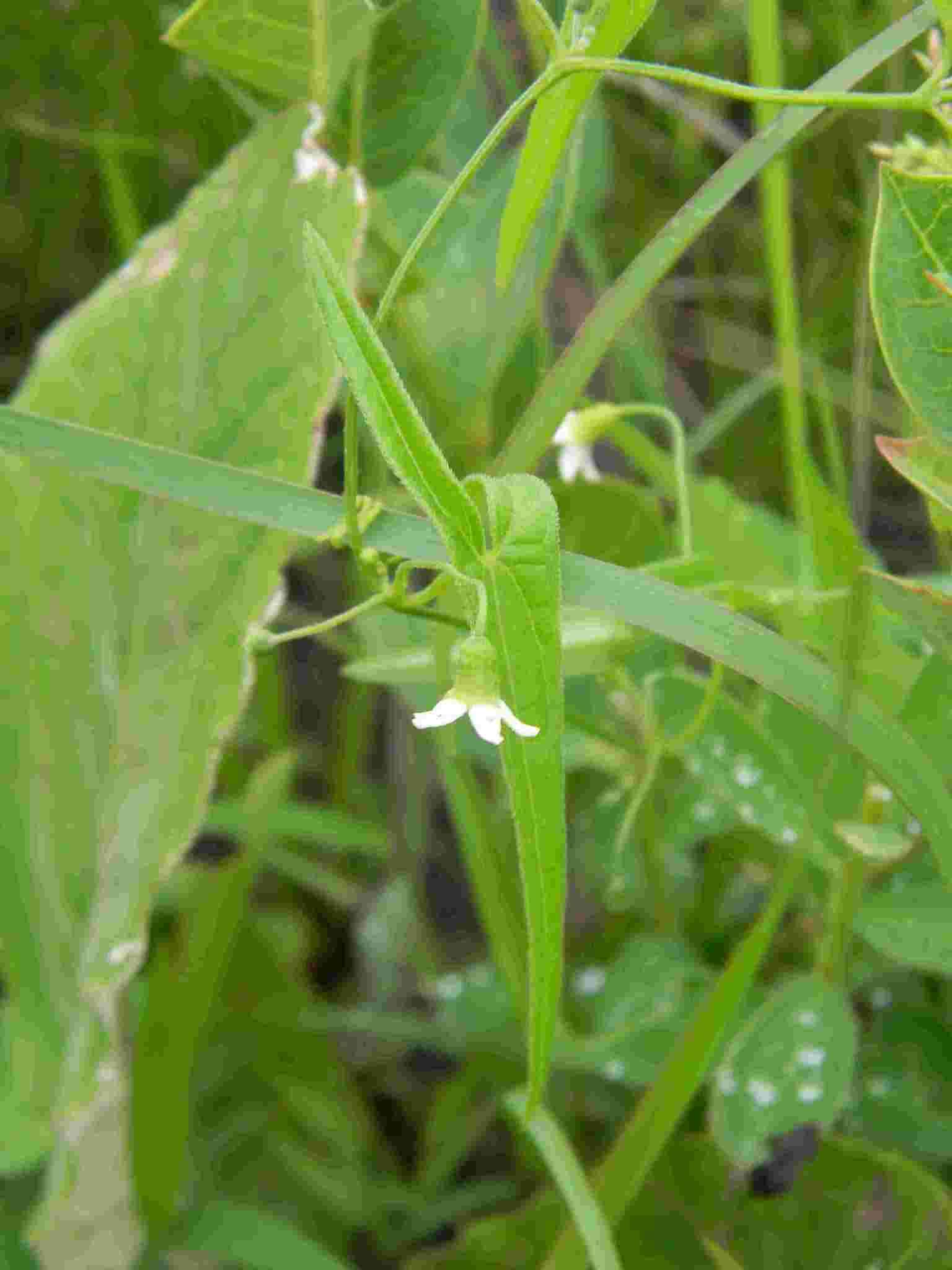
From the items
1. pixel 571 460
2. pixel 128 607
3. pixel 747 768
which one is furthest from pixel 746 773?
pixel 128 607

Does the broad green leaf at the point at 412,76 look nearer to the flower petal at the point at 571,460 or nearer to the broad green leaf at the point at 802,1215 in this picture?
the flower petal at the point at 571,460

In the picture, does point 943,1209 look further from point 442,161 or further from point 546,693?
point 442,161

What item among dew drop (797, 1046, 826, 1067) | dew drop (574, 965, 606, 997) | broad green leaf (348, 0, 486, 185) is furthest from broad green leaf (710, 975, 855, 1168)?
broad green leaf (348, 0, 486, 185)

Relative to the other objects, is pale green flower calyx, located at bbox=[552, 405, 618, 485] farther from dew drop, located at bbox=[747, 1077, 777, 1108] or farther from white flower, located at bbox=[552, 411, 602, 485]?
dew drop, located at bbox=[747, 1077, 777, 1108]

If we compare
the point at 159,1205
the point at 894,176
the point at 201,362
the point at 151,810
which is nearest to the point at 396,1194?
the point at 159,1205

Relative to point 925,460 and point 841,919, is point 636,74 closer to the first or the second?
point 925,460

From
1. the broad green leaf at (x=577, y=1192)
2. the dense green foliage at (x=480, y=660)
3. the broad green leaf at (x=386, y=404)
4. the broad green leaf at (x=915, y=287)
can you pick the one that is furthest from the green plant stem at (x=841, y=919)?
the broad green leaf at (x=386, y=404)
